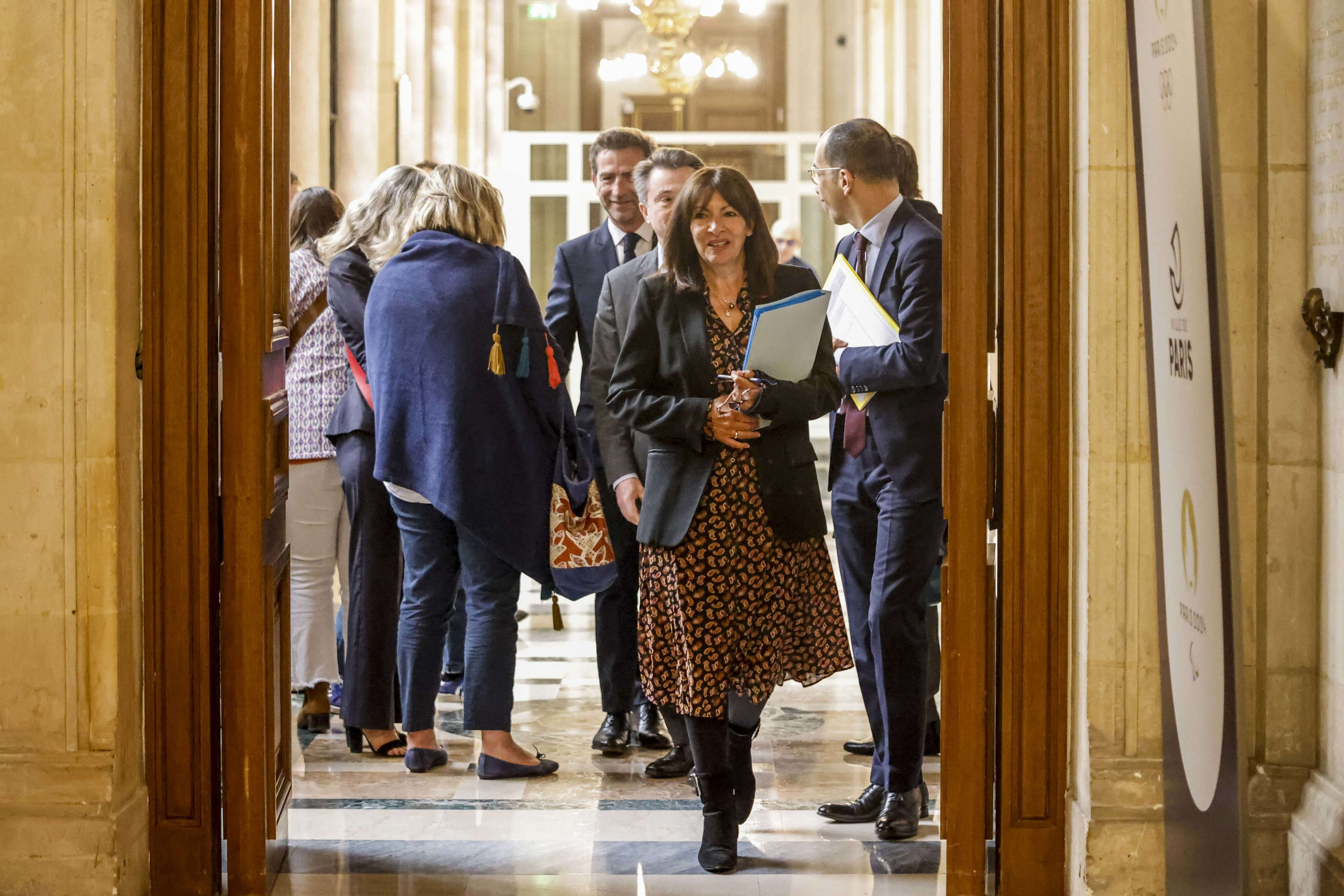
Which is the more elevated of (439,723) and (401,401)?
(401,401)

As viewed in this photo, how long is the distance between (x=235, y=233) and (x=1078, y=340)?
190 cm

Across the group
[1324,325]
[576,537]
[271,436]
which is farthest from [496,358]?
[1324,325]

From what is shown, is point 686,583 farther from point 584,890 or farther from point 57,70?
point 57,70

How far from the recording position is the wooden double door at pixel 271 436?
10.8ft

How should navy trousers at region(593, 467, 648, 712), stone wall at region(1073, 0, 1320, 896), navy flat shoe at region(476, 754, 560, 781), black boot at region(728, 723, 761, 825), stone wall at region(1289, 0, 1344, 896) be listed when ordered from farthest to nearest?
navy trousers at region(593, 467, 648, 712) < navy flat shoe at region(476, 754, 560, 781) < black boot at region(728, 723, 761, 825) < stone wall at region(1073, 0, 1320, 896) < stone wall at region(1289, 0, 1344, 896)

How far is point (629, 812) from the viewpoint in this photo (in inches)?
164

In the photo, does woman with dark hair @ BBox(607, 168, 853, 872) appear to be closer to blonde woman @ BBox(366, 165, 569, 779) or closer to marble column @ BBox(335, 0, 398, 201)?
blonde woman @ BBox(366, 165, 569, 779)

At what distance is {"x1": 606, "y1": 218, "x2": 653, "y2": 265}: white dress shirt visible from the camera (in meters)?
4.84

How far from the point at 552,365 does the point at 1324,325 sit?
217 cm

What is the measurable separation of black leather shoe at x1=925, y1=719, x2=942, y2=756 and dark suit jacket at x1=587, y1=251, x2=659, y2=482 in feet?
4.14

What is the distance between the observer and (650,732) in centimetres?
486

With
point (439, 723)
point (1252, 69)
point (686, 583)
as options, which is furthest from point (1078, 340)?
point (439, 723)

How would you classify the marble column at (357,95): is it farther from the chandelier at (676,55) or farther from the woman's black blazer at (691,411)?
the woman's black blazer at (691,411)

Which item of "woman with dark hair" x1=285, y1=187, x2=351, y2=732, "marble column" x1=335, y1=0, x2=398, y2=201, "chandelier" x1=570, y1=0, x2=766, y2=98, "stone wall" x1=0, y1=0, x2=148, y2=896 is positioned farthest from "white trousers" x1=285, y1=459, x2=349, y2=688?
"chandelier" x1=570, y1=0, x2=766, y2=98
